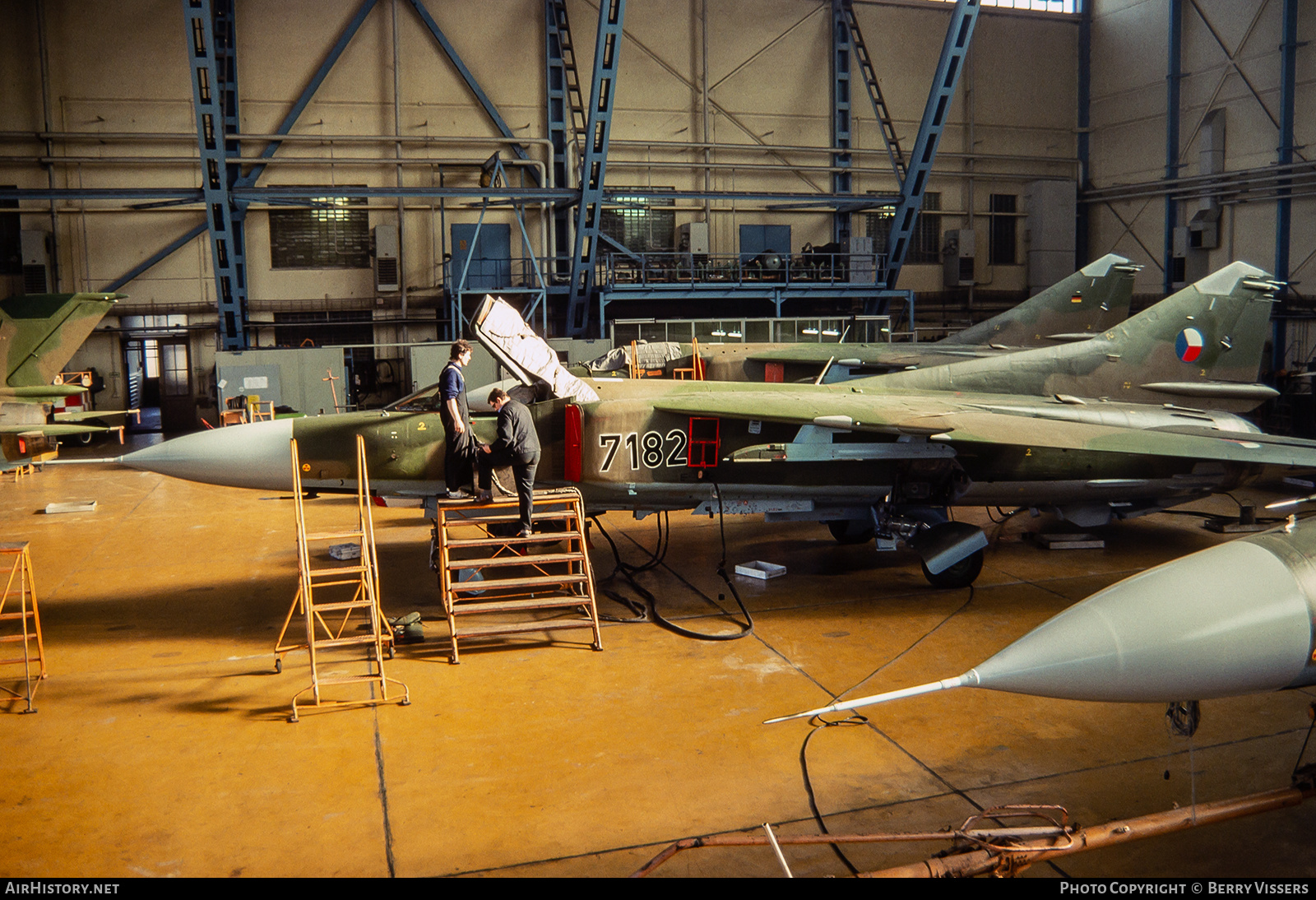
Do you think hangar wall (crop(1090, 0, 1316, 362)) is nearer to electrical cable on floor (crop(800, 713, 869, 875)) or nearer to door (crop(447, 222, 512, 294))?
door (crop(447, 222, 512, 294))

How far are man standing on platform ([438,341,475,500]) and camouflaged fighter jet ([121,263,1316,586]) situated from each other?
39cm

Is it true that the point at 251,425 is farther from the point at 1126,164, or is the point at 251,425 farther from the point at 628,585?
the point at 1126,164

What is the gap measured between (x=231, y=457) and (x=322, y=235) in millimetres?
20121

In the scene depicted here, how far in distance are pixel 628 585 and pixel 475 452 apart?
8.08ft

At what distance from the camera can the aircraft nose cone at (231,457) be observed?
9.02 metres

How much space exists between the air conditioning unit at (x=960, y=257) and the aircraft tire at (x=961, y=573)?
78.0ft

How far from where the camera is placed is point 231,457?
912 cm

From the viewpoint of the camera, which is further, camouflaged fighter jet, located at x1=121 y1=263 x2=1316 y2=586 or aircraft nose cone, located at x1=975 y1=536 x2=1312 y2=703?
camouflaged fighter jet, located at x1=121 y1=263 x2=1316 y2=586

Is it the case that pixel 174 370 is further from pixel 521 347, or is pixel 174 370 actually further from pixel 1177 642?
pixel 1177 642

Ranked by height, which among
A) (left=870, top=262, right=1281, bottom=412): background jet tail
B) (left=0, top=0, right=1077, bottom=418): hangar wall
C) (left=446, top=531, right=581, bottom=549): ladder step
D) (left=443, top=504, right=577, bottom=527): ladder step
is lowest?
(left=446, top=531, right=581, bottom=549): ladder step

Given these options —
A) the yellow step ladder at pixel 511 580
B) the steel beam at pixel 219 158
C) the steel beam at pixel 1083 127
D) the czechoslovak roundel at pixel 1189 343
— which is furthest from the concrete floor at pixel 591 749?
Result: the steel beam at pixel 1083 127

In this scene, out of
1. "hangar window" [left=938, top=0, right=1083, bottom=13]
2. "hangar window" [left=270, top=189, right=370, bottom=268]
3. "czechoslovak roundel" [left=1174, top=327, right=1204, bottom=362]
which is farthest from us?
"hangar window" [left=938, top=0, right=1083, bottom=13]

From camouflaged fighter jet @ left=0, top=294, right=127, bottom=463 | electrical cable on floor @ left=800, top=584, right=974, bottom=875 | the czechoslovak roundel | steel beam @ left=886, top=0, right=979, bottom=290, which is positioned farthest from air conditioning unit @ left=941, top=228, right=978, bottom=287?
camouflaged fighter jet @ left=0, top=294, right=127, bottom=463

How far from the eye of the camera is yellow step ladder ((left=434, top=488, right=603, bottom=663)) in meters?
8.44
